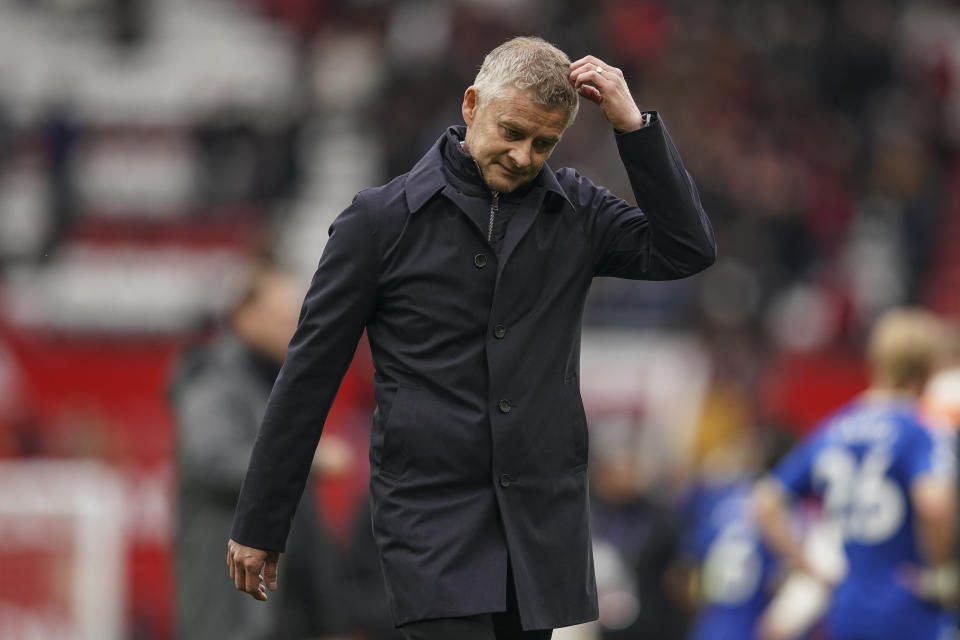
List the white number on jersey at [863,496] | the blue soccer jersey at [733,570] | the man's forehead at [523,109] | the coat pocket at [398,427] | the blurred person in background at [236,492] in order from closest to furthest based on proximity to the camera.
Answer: the man's forehead at [523,109]
the coat pocket at [398,427]
the blurred person in background at [236,492]
the white number on jersey at [863,496]
the blue soccer jersey at [733,570]

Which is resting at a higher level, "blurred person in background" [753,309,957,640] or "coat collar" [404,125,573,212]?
"coat collar" [404,125,573,212]

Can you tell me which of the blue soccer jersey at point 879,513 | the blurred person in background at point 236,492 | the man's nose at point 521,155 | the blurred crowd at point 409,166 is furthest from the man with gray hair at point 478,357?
the blurred crowd at point 409,166

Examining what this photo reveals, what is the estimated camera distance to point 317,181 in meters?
18.5

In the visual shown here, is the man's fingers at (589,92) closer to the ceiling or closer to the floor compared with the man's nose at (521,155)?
closer to the ceiling

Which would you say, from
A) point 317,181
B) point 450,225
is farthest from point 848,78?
point 450,225

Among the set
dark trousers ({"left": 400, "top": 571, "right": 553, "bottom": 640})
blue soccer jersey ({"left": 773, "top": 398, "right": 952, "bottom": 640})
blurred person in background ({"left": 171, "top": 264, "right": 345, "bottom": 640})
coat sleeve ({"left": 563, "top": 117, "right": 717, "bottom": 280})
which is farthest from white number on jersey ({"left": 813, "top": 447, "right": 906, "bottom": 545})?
dark trousers ({"left": 400, "top": 571, "right": 553, "bottom": 640})

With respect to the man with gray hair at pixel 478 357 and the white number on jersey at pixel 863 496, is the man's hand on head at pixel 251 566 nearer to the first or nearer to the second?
the man with gray hair at pixel 478 357

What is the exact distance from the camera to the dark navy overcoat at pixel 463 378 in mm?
3953

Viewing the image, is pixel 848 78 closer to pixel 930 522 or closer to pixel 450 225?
pixel 930 522

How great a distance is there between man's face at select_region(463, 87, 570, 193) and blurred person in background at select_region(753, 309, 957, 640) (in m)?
3.27

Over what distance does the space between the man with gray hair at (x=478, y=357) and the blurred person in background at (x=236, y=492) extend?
2.40m

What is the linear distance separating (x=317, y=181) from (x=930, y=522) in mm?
12476

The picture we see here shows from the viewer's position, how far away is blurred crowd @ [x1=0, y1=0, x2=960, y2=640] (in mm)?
13015

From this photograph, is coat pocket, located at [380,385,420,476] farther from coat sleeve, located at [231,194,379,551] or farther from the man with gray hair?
coat sleeve, located at [231,194,379,551]
